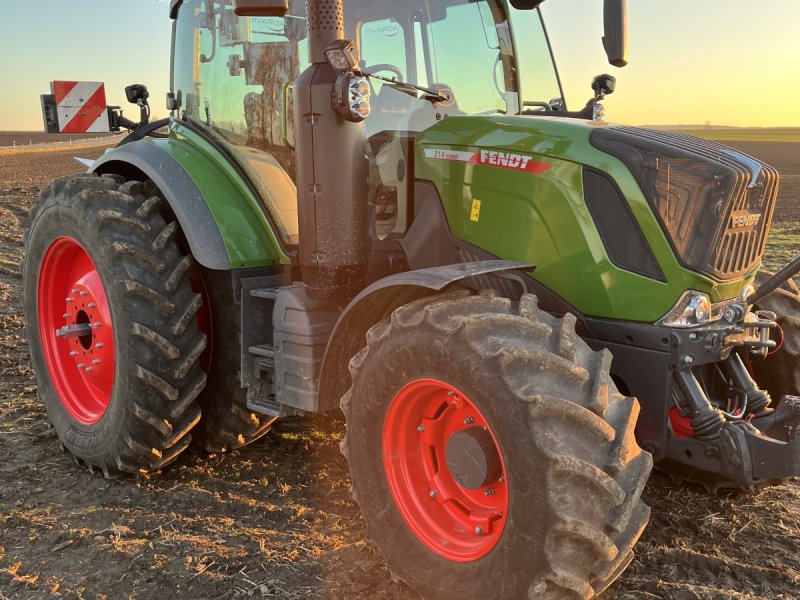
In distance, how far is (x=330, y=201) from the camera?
322 cm

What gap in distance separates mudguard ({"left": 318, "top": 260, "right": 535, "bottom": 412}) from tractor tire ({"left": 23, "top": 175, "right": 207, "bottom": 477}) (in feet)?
2.59

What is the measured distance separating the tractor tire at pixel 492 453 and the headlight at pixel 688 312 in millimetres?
495

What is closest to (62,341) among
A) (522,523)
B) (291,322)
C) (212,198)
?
(212,198)

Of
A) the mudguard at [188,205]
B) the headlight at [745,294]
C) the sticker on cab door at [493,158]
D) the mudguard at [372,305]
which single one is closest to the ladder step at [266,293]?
the mudguard at [188,205]

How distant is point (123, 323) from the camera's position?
3.67 m

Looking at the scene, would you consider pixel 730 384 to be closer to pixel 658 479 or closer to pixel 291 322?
pixel 658 479

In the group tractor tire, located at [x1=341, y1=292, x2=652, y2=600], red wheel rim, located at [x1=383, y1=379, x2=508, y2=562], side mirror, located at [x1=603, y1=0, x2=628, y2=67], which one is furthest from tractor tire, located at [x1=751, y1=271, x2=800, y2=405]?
red wheel rim, located at [x1=383, y1=379, x2=508, y2=562]

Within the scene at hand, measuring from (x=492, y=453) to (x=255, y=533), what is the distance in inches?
51.6

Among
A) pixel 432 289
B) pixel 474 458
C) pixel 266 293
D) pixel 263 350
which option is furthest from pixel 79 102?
pixel 474 458

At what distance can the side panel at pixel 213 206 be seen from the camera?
3584 mm

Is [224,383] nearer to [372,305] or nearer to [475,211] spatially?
[372,305]

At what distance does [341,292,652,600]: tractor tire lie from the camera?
2352 mm

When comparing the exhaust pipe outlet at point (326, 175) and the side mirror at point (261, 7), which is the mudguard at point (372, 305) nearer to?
the exhaust pipe outlet at point (326, 175)

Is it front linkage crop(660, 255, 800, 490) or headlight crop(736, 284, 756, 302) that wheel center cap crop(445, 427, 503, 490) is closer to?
front linkage crop(660, 255, 800, 490)
